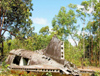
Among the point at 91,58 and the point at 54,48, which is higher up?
the point at 54,48

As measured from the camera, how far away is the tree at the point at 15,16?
28.8 m

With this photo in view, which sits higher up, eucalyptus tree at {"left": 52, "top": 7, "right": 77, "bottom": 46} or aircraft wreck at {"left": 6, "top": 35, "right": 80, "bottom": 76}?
eucalyptus tree at {"left": 52, "top": 7, "right": 77, "bottom": 46}

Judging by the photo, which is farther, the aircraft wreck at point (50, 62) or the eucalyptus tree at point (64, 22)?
the eucalyptus tree at point (64, 22)

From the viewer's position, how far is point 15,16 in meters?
31.0

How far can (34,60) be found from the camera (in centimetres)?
1474

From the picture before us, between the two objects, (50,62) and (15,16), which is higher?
(15,16)

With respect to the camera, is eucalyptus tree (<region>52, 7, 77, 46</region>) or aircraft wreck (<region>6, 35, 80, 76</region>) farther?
eucalyptus tree (<region>52, 7, 77, 46</region>)

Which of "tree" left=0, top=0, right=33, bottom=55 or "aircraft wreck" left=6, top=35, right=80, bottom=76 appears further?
"tree" left=0, top=0, right=33, bottom=55

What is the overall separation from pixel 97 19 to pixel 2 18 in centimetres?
2837

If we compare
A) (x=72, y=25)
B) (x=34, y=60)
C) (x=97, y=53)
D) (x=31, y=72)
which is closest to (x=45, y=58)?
(x=34, y=60)

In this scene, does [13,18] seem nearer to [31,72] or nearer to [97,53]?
[31,72]

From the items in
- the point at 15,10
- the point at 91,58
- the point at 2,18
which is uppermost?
the point at 15,10

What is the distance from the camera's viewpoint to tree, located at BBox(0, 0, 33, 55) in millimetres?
28844

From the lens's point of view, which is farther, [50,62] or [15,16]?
[15,16]
